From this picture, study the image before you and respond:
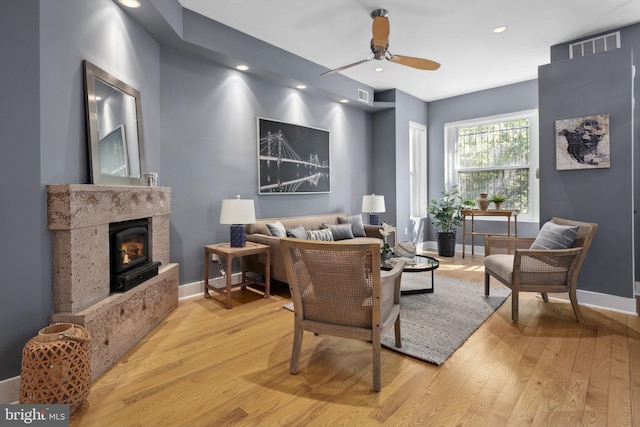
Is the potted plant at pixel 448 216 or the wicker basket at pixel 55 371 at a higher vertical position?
the potted plant at pixel 448 216

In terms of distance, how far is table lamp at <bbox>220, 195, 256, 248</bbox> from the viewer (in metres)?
3.53

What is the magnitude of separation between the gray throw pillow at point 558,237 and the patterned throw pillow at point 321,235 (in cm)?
239

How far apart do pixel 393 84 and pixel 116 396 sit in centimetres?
566

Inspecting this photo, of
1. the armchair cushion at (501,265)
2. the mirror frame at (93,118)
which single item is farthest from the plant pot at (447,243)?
the mirror frame at (93,118)

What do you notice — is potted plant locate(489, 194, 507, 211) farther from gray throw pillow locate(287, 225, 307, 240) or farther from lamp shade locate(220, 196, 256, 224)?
lamp shade locate(220, 196, 256, 224)

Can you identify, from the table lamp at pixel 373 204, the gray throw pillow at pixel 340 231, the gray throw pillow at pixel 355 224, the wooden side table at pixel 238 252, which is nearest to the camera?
the wooden side table at pixel 238 252

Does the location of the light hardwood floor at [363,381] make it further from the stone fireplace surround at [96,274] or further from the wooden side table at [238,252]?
the wooden side table at [238,252]

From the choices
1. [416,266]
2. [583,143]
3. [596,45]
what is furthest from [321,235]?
[596,45]

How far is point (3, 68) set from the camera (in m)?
1.76

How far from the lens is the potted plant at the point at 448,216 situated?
6.04m

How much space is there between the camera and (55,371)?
5.36ft

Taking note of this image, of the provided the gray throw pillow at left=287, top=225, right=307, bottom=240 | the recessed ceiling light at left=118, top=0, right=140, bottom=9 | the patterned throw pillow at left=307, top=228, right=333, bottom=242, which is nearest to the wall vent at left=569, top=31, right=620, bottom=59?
the patterned throw pillow at left=307, top=228, right=333, bottom=242

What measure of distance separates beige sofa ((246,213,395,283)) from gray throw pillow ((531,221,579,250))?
1530 mm

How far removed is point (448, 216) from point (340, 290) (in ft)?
15.7
